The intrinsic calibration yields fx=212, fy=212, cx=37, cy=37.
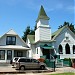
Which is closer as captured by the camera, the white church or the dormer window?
the dormer window

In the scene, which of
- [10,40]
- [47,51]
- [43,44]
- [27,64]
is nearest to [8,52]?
[10,40]

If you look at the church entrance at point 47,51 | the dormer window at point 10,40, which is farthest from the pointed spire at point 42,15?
the dormer window at point 10,40

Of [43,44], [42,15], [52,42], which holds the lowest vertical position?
[43,44]

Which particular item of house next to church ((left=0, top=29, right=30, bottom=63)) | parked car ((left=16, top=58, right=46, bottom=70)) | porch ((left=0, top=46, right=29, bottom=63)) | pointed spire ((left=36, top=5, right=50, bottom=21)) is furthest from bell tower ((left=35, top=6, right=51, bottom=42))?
parked car ((left=16, top=58, right=46, bottom=70))

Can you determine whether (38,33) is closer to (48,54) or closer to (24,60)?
(48,54)

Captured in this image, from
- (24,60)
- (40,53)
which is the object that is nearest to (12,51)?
(40,53)

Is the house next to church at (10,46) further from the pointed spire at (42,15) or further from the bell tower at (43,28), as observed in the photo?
the pointed spire at (42,15)

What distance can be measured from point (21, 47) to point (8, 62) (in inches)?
170

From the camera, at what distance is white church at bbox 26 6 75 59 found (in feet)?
153

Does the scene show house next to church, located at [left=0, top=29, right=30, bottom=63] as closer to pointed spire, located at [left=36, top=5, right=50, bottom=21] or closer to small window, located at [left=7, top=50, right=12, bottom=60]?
small window, located at [left=7, top=50, right=12, bottom=60]

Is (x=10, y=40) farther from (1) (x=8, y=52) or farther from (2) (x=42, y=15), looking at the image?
(2) (x=42, y=15)

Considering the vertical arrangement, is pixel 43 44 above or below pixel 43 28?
below

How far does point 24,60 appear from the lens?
104ft

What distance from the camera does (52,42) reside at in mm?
46938
